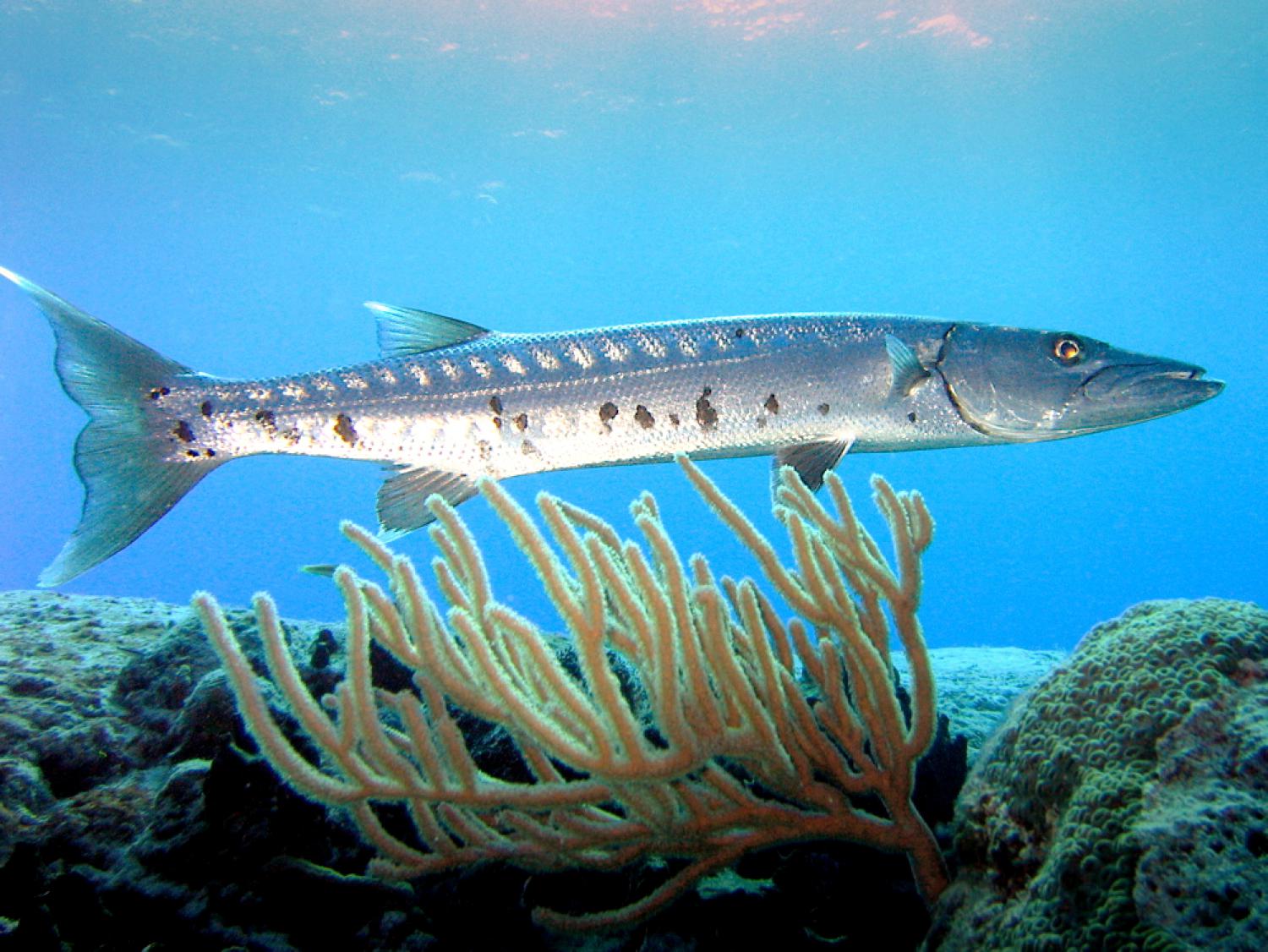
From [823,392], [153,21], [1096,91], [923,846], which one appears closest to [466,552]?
[923,846]

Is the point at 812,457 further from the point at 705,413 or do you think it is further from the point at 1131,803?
the point at 1131,803

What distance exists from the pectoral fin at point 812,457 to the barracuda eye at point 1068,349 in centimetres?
157

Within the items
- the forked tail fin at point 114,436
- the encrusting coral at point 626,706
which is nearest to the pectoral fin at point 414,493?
the forked tail fin at point 114,436

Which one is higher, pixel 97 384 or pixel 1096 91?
pixel 1096 91

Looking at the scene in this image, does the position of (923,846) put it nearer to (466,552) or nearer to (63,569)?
(466,552)

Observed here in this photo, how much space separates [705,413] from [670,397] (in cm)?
28

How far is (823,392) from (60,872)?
4765 millimetres

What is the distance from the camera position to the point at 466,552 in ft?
7.69

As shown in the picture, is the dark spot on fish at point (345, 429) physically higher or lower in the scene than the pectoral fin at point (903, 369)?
lower

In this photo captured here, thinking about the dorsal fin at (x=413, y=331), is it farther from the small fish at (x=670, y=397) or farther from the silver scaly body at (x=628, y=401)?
the silver scaly body at (x=628, y=401)

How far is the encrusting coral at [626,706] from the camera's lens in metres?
2.02

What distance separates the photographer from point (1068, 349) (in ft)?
15.7

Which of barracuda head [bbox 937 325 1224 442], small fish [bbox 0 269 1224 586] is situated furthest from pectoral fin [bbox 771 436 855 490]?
barracuda head [bbox 937 325 1224 442]

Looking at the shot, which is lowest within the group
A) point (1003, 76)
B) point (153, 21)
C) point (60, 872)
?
point (60, 872)
